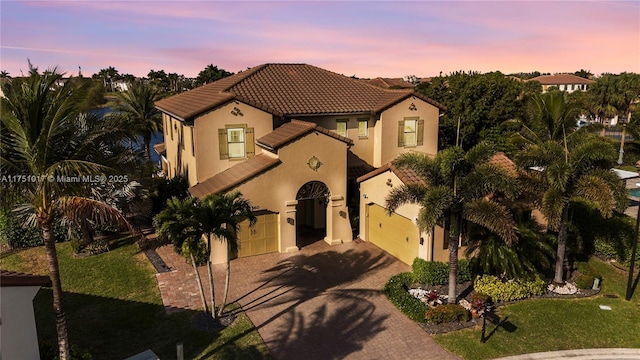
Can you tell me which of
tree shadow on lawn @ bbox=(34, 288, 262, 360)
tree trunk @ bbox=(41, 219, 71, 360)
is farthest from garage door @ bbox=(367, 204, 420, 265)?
tree trunk @ bbox=(41, 219, 71, 360)

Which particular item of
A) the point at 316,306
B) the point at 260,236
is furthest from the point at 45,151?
the point at 260,236

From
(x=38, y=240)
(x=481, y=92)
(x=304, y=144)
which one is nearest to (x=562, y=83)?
(x=481, y=92)

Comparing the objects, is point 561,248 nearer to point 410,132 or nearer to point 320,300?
point 320,300

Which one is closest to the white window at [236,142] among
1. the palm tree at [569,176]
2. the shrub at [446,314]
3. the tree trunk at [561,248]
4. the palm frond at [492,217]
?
the palm frond at [492,217]

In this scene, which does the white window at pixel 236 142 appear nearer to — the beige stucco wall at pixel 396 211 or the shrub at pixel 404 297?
the beige stucco wall at pixel 396 211

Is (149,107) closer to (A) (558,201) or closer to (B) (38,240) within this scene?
(B) (38,240)

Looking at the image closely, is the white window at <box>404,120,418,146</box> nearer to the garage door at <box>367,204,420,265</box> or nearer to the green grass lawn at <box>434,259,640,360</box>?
the garage door at <box>367,204,420,265</box>
